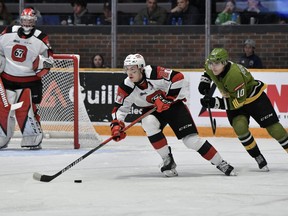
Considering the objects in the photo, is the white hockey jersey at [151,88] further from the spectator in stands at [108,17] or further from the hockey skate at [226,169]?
the spectator in stands at [108,17]

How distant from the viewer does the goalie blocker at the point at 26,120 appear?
8.52 meters

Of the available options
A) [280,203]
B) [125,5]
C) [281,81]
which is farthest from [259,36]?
[280,203]

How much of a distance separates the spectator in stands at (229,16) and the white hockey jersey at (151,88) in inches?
139

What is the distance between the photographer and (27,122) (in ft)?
28.0

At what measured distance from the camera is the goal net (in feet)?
28.7

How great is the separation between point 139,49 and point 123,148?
202cm

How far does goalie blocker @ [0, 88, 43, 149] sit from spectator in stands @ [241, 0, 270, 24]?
291 cm

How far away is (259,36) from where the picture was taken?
1012 centimetres

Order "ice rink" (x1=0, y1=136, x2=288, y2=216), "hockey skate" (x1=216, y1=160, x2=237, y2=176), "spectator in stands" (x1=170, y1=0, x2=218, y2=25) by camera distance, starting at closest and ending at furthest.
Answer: "ice rink" (x1=0, y1=136, x2=288, y2=216) → "hockey skate" (x1=216, y1=160, x2=237, y2=176) → "spectator in stands" (x1=170, y1=0, x2=218, y2=25)

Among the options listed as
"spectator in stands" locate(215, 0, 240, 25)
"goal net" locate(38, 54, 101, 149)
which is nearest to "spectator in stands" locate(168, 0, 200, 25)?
"spectator in stands" locate(215, 0, 240, 25)

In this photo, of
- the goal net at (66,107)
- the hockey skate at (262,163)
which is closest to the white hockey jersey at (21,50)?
the goal net at (66,107)

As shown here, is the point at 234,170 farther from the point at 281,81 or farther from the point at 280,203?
the point at 281,81

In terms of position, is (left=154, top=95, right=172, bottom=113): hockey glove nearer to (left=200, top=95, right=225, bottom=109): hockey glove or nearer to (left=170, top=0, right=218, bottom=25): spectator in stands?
(left=200, top=95, right=225, bottom=109): hockey glove

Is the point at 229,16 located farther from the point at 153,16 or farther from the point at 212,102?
the point at 212,102
